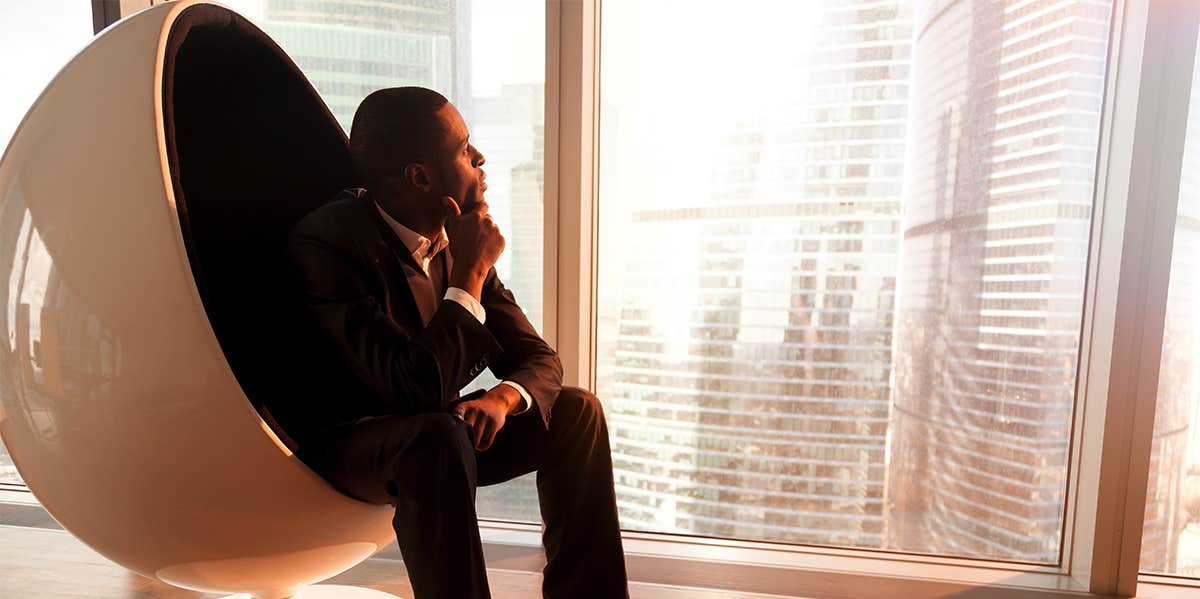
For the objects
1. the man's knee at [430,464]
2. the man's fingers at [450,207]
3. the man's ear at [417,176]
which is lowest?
the man's knee at [430,464]

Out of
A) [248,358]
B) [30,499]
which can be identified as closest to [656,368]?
[248,358]

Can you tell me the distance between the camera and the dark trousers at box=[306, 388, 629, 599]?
3.02 ft

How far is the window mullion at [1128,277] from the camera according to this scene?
1.53 m

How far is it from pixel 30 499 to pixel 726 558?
197cm

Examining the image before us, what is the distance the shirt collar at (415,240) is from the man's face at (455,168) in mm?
73

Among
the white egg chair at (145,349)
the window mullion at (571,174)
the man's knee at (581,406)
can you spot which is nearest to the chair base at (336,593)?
the white egg chair at (145,349)

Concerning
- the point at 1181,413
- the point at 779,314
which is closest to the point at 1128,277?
the point at 1181,413

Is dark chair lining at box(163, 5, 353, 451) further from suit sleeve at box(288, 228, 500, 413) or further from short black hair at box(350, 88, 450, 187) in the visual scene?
short black hair at box(350, 88, 450, 187)

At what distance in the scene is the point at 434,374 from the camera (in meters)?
1.01

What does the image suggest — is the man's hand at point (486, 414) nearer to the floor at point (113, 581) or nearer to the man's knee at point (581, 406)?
the man's knee at point (581, 406)

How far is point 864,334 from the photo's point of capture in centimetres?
180

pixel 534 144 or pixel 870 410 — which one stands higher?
pixel 534 144

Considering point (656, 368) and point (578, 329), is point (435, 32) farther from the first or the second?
point (656, 368)

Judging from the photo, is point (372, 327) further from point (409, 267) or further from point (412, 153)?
point (412, 153)
